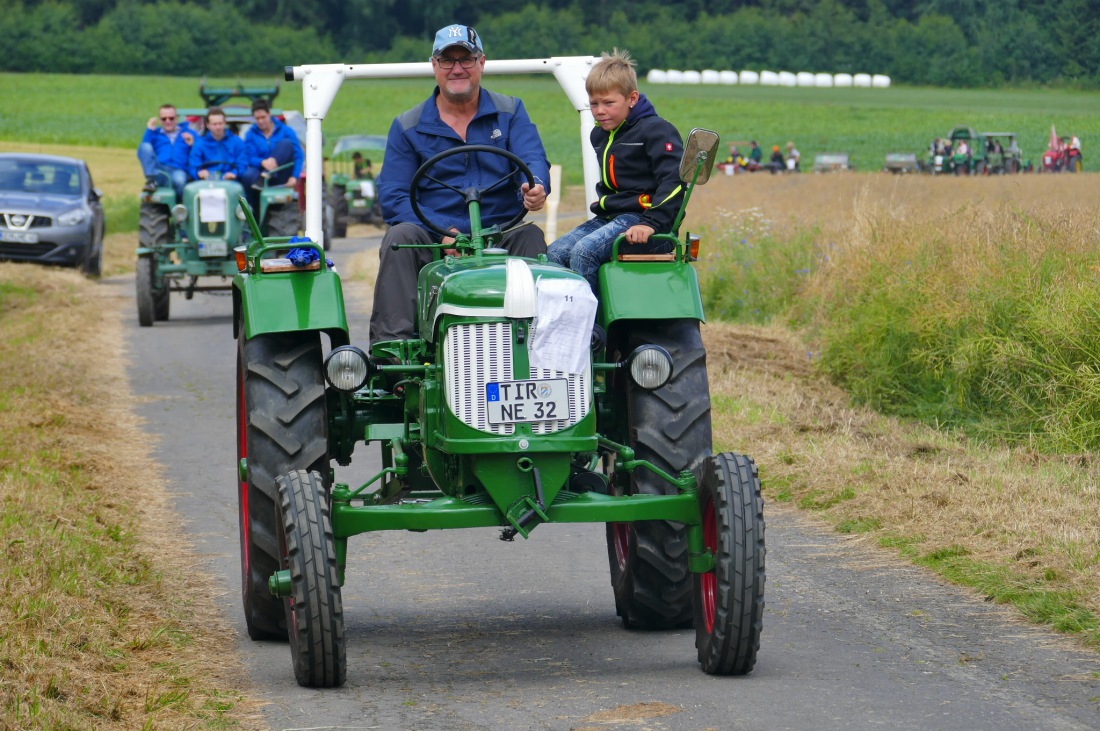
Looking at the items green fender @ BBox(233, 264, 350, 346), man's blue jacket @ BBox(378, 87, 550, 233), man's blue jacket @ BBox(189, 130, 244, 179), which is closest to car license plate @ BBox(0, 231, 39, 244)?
man's blue jacket @ BBox(189, 130, 244, 179)

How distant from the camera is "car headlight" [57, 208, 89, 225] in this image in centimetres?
2161

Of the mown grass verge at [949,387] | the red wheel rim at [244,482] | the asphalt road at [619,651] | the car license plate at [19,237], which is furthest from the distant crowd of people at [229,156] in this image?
the red wheel rim at [244,482]

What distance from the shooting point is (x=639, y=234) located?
19.7ft

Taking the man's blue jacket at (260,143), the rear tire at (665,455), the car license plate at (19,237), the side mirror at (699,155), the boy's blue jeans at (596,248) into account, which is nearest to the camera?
the side mirror at (699,155)

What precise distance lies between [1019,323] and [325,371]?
5.72m

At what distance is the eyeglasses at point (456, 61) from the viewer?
6.52 m

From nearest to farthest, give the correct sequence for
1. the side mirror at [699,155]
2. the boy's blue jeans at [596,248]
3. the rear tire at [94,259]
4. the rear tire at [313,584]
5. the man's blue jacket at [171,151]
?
the rear tire at [313,584] < the side mirror at [699,155] < the boy's blue jeans at [596,248] < the man's blue jacket at [171,151] < the rear tire at [94,259]

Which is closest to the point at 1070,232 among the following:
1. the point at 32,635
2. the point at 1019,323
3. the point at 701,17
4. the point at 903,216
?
the point at 1019,323

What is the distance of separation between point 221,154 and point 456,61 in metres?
12.1

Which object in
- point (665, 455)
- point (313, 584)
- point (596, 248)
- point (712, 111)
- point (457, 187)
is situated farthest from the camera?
point (712, 111)

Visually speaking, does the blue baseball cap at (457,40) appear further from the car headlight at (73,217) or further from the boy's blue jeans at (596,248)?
the car headlight at (73,217)

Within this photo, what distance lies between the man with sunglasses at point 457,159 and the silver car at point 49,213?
52.0 ft

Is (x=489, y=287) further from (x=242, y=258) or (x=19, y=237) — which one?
(x=19, y=237)

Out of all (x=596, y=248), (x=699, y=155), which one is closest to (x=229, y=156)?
(x=596, y=248)
